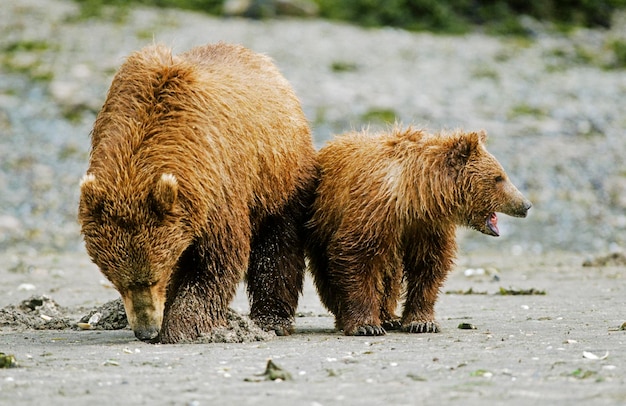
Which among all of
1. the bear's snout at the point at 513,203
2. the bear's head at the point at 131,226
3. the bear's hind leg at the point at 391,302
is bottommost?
the bear's hind leg at the point at 391,302

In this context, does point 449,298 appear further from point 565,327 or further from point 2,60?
point 2,60

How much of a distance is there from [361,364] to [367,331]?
188 centimetres

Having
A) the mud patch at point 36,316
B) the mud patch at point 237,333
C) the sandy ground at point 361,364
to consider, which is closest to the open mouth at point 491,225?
the sandy ground at point 361,364

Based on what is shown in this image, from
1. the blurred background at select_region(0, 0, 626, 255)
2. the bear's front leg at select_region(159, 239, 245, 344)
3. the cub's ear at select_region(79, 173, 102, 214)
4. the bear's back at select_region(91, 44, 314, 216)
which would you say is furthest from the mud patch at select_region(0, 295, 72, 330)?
the blurred background at select_region(0, 0, 626, 255)

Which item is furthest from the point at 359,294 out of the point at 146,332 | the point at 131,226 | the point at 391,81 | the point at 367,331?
the point at 391,81

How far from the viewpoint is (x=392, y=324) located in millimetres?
9602

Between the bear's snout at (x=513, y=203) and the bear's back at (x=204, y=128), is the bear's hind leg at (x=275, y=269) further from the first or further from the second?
the bear's snout at (x=513, y=203)

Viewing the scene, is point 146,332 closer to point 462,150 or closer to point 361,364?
point 361,364

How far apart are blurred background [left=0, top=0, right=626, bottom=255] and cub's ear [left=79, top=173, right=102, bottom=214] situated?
365 inches

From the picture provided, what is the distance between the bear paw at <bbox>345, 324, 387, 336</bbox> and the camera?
29.3 ft

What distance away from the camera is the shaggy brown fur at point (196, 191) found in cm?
793

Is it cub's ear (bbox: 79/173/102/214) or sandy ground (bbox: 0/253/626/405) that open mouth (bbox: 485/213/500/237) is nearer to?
sandy ground (bbox: 0/253/626/405)

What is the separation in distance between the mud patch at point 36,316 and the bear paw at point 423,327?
305 cm

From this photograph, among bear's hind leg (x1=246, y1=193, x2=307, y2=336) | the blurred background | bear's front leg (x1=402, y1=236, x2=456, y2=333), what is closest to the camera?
bear's front leg (x1=402, y1=236, x2=456, y2=333)
